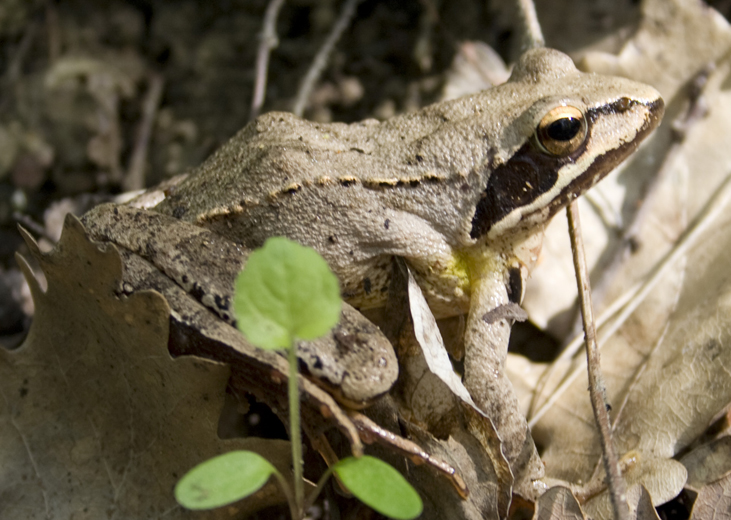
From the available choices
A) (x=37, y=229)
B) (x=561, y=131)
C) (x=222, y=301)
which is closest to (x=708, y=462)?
(x=561, y=131)

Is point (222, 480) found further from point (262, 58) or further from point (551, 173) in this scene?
point (262, 58)

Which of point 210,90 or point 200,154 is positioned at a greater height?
point 210,90

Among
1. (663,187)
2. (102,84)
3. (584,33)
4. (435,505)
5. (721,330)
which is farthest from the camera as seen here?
(102,84)

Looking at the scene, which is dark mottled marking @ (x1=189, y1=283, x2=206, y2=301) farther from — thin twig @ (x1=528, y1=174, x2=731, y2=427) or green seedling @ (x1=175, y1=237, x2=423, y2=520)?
thin twig @ (x1=528, y1=174, x2=731, y2=427)

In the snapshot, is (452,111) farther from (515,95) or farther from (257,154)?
(257,154)

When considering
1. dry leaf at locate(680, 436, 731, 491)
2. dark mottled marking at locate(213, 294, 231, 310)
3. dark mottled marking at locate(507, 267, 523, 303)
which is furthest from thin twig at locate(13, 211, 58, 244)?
dry leaf at locate(680, 436, 731, 491)

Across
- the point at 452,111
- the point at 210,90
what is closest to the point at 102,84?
the point at 210,90

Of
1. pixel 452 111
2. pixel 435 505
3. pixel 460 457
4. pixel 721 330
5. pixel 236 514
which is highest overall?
pixel 452 111

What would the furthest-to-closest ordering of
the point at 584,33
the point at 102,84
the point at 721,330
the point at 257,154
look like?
1. the point at 102,84
2. the point at 584,33
3. the point at 257,154
4. the point at 721,330

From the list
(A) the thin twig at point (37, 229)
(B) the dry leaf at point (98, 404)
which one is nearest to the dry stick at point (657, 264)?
(B) the dry leaf at point (98, 404)
